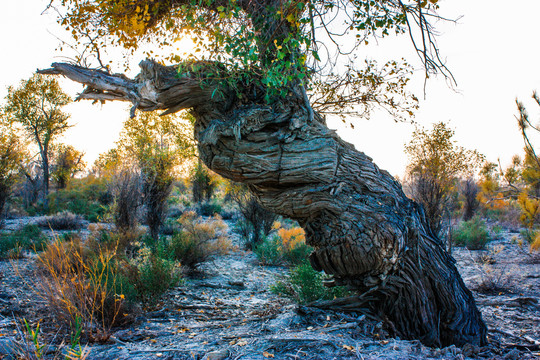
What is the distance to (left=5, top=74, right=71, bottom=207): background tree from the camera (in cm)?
2017

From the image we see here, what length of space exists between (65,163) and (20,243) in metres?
19.6

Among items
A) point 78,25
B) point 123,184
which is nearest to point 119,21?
point 78,25

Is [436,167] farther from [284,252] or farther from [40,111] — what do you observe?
[40,111]

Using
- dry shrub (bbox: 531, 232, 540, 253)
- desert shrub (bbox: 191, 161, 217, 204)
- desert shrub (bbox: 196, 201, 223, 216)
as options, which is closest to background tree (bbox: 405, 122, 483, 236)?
dry shrub (bbox: 531, 232, 540, 253)

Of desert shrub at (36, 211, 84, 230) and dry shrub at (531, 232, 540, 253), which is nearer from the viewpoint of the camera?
dry shrub at (531, 232, 540, 253)

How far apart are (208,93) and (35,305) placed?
3587mm

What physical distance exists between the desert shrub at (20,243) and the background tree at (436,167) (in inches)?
352

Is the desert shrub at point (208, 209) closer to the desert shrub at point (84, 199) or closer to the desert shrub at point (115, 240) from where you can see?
the desert shrub at point (84, 199)

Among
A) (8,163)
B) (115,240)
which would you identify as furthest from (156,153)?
(8,163)

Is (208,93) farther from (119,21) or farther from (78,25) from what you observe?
(78,25)

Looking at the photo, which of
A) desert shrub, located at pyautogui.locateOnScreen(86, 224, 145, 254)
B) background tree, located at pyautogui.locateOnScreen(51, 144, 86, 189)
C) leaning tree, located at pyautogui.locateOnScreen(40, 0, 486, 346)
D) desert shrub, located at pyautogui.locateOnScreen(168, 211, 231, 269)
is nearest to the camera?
leaning tree, located at pyautogui.locateOnScreen(40, 0, 486, 346)

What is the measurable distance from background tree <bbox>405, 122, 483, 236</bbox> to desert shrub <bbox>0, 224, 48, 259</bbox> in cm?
894

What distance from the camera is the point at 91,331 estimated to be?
3.26 meters

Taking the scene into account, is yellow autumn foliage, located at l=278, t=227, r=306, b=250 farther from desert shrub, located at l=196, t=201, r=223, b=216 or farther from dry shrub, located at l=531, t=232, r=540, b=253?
desert shrub, located at l=196, t=201, r=223, b=216
